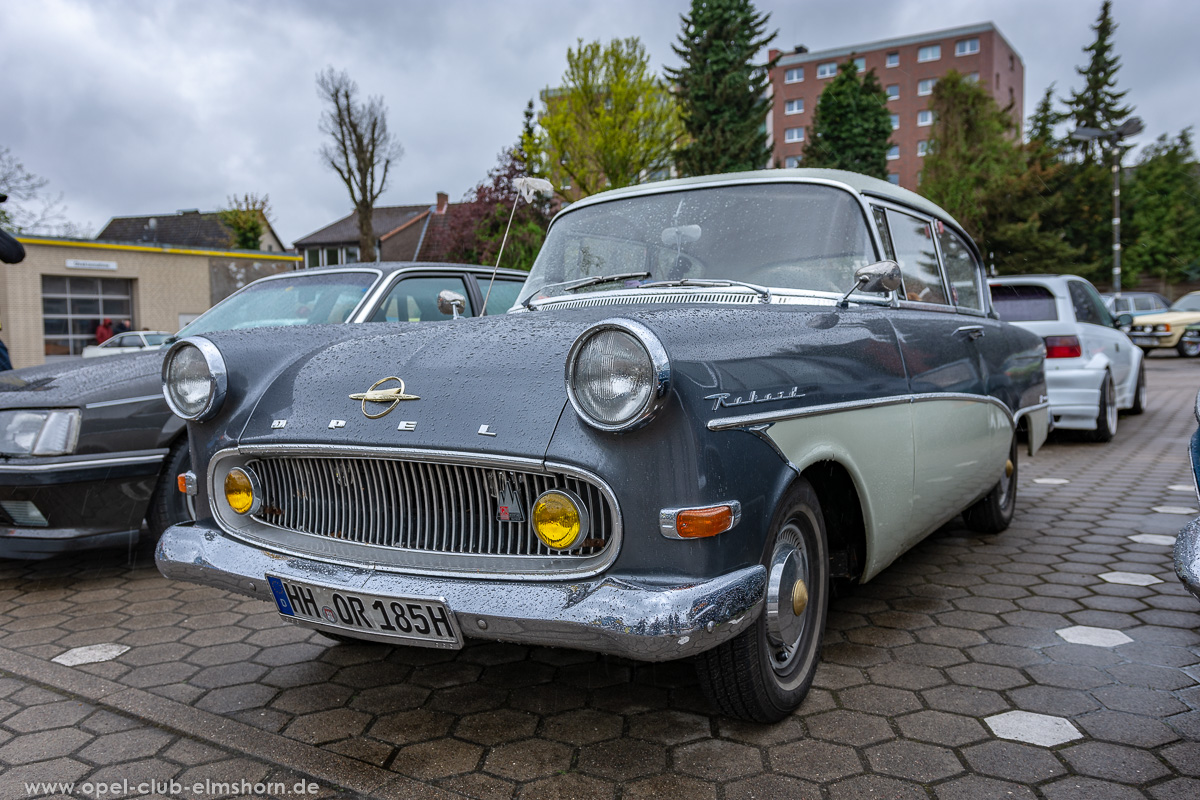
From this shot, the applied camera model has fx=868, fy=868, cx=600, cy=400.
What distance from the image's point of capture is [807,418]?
2.31 m

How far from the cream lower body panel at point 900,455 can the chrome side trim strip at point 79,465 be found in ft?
9.96

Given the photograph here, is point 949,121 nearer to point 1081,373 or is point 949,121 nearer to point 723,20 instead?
point 723,20

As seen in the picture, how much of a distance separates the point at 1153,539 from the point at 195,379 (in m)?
4.61

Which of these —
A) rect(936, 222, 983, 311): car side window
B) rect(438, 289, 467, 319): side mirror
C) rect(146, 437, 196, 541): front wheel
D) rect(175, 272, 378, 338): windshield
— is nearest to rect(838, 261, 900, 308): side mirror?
rect(936, 222, 983, 311): car side window

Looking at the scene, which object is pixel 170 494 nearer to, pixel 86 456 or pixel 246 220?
pixel 86 456

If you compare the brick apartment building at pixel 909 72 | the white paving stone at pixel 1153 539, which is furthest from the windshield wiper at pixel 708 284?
the brick apartment building at pixel 909 72

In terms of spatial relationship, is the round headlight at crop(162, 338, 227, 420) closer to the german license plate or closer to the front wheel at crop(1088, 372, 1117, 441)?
the german license plate

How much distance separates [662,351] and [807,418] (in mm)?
582

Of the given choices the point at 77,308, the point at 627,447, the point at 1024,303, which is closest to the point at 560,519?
the point at 627,447

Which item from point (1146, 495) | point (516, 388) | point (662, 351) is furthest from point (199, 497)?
point (1146, 495)

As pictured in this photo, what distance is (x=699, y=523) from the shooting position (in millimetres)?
1929

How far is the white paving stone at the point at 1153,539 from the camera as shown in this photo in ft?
14.6

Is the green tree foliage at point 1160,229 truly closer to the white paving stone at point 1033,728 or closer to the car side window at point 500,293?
the car side window at point 500,293

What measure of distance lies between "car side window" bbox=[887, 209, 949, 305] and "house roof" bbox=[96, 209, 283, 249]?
1732 inches
